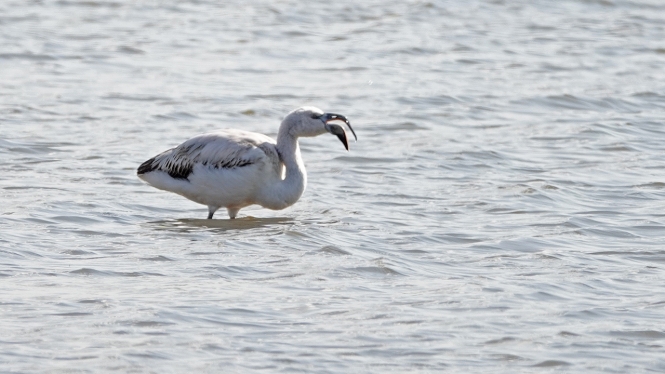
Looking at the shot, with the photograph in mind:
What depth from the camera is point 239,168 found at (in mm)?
9961

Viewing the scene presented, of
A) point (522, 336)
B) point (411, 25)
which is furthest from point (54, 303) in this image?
point (411, 25)

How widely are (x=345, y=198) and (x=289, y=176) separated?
108 centimetres

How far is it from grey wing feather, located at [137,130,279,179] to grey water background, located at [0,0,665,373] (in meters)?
0.40

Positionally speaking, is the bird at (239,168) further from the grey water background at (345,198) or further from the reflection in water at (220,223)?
the grey water background at (345,198)

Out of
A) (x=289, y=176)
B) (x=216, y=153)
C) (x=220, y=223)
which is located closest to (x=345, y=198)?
(x=289, y=176)

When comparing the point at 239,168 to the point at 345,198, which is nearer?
the point at 239,168

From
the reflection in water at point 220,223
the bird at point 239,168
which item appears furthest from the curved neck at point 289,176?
the reflection in water at point 220,223

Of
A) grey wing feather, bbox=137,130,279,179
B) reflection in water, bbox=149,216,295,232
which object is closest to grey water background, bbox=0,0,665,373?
reflection in water, bbox=149,216,295,232

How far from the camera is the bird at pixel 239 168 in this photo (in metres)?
9.99

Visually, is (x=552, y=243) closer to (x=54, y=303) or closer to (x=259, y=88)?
(x=54, y=303)

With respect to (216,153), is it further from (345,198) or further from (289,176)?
(345,198)

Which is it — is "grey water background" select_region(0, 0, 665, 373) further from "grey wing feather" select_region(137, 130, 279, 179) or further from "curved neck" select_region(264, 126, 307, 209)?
"grey wing feather" select_region(137, 130, 279, 179)

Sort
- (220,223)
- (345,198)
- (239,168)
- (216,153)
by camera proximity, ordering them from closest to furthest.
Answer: (239,168) < (216,153) < (220,223) < (345,198)

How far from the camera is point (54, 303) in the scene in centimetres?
733
